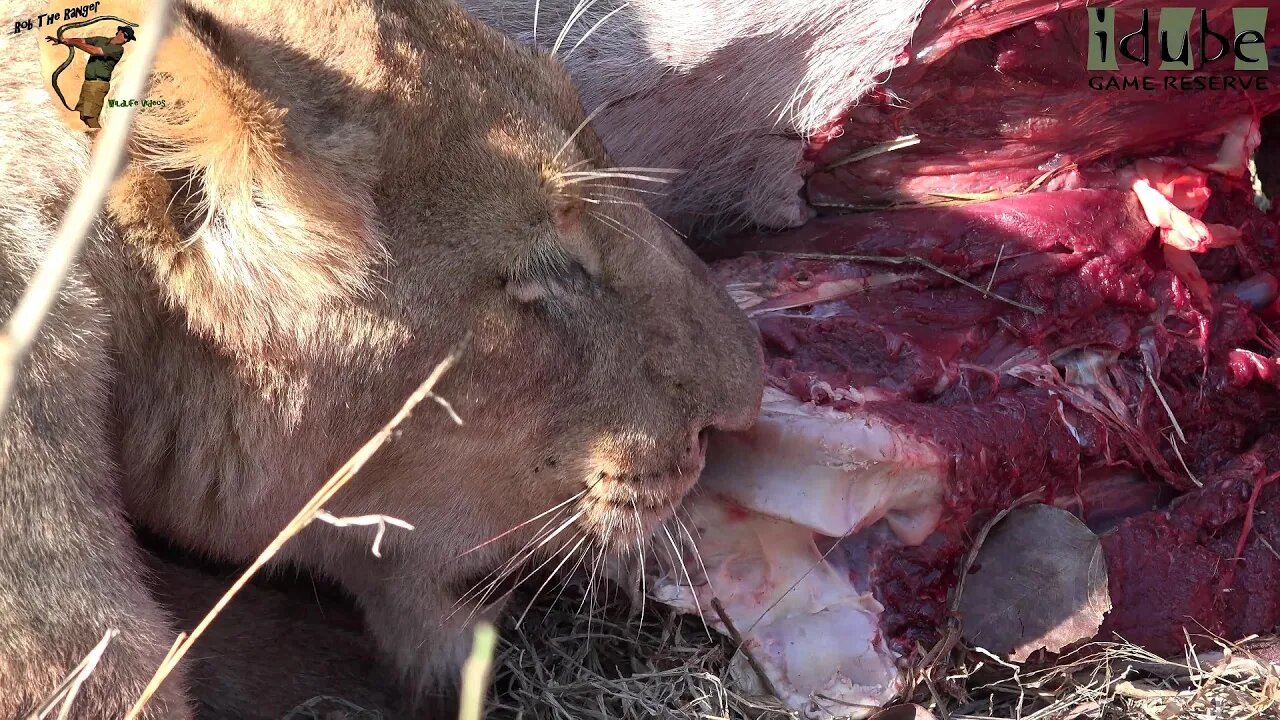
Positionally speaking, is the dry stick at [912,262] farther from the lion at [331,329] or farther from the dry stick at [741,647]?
the dry stick at [741,647]

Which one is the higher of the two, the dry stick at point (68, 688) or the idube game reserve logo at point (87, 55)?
the idube game reserve logo at point (87, 55)

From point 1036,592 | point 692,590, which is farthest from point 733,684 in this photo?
point 1036,592

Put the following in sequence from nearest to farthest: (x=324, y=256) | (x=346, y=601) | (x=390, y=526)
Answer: (x=324, y=256) → (x=390, y=526) → (x=346, y=601)

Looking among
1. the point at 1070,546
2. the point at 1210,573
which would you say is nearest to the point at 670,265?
the point at 1070,546

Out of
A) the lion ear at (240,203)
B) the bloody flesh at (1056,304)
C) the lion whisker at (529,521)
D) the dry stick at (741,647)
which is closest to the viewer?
the lion ear at (240,203)

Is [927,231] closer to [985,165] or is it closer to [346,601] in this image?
[985,165]

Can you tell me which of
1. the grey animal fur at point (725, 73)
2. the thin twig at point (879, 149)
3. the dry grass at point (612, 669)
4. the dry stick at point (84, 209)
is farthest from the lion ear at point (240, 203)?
the thin twig at point (879, 149)

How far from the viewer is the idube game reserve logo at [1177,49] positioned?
2852 mm

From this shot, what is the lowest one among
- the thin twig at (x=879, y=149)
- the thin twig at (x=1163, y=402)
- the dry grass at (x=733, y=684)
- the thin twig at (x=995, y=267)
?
the dry grass at (x=733, y=684)

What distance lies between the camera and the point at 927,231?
2.93 meters

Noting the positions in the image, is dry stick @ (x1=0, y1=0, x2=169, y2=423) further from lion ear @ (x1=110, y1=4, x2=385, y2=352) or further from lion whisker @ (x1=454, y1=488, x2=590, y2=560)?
lion whisker @ (x1=454, y1=488, x2=590, y2=560)

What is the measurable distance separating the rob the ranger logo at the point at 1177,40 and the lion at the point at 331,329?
1149mm

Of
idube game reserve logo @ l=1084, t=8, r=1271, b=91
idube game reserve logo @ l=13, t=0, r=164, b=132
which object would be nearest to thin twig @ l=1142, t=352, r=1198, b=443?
idube game reserve logo @ l=1084, t=8, r=1271, b=91

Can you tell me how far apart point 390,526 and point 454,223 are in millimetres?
592
